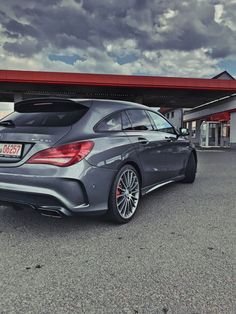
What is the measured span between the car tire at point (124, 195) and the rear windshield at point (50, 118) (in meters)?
0.86

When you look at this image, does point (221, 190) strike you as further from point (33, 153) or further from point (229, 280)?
point (33, 153)

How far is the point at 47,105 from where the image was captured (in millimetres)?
3787

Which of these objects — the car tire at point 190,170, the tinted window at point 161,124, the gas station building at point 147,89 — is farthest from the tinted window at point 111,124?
the gas station building at point 147,89

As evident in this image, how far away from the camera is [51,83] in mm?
18750

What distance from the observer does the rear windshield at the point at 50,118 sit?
3447 mm

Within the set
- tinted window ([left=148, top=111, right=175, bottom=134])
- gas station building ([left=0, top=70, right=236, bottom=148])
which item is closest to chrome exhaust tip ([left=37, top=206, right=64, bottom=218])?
tinted window ([left=148, top=111, right=175, bottom=134])

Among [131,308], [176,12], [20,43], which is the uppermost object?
[176,12]

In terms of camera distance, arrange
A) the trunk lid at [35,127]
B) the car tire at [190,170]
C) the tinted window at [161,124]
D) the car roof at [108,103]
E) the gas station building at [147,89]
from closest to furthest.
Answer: the trunk lid at [35,127] < the car roof at [108,103] < the tinted window at [161,124] < the car tire at [190,170] < the gas station building at [147,89]

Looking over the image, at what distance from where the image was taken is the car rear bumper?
122 inches

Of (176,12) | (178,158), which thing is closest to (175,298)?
(178,158)

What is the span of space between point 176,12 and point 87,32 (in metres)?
4.77

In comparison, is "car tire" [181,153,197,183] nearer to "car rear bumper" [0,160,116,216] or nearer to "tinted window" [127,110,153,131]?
"tinted window" [127,110,153,131]

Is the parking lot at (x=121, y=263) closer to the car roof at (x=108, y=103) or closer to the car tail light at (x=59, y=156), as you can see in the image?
the car tail light at (x=59, y=156)

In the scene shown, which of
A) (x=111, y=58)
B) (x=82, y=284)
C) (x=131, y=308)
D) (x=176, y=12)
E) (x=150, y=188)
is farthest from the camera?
(x=111, y=58)
